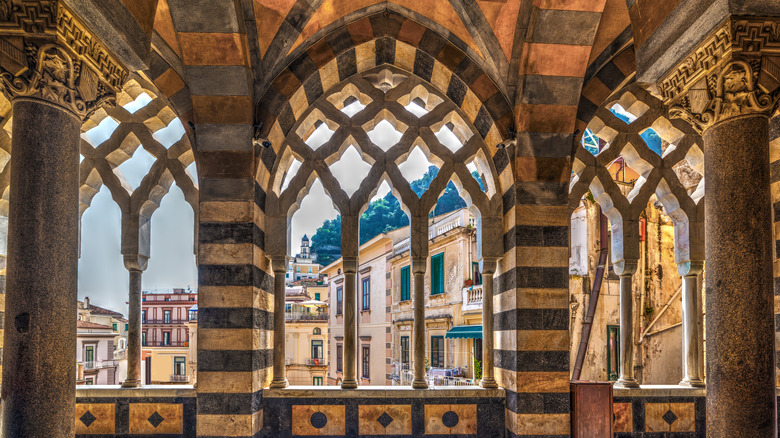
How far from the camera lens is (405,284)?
21.2 m

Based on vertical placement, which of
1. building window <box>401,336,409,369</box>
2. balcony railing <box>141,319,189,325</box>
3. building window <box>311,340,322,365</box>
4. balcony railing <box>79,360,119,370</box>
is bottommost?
balcony railing <box>79,360,119,370</box>

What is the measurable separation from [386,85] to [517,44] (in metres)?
2.10

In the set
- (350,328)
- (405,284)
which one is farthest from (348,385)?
(405,284)

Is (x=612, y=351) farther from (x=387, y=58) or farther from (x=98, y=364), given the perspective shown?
(x=98, y=364)

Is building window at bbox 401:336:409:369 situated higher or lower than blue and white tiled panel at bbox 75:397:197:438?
lower

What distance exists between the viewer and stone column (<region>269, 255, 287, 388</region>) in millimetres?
7522

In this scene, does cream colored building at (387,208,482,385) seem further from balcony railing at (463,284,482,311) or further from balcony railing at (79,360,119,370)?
balcony railing at (79,360,119,370)

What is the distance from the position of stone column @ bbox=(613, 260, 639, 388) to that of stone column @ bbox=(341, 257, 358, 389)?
3342 millimetres

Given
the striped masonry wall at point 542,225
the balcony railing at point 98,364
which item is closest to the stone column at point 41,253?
the striped masonry wall at point 542,225

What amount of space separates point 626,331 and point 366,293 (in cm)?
1869

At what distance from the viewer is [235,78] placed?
275 inches

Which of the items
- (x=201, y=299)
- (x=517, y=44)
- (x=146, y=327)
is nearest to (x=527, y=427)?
(x=201, y=299)

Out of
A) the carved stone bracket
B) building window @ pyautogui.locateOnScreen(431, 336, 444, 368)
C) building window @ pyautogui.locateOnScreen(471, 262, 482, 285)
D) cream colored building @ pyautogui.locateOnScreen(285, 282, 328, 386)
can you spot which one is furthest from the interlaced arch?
cream colored building @ pyautogui.locateOnScreen(285, 282, 328, 386)

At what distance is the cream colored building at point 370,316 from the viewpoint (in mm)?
23719
